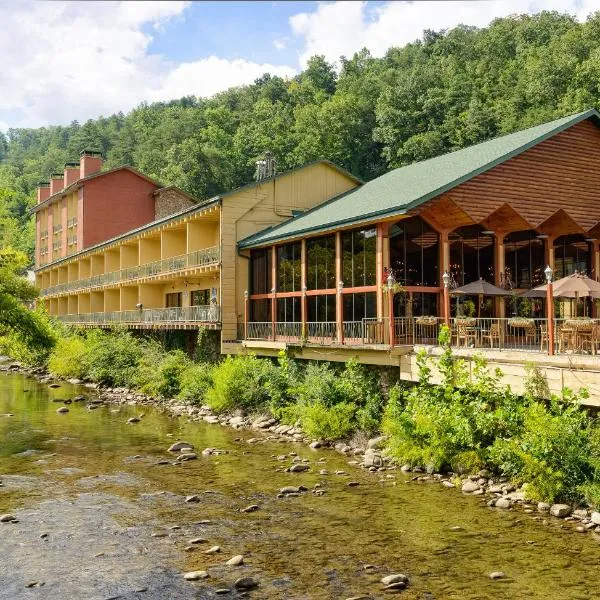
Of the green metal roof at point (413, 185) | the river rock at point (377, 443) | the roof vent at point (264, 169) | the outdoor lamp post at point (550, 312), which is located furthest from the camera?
the roof vent at point (264, 169)

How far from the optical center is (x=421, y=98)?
69.5 m

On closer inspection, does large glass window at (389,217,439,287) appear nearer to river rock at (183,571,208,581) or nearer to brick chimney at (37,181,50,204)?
river rock at (183,571,208,581)

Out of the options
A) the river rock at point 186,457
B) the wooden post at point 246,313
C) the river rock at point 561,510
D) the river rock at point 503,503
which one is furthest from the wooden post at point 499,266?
the river rock at point 186,457

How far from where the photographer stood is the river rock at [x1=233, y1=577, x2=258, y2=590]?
9.53 m

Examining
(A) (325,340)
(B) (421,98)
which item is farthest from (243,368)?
(B) (421,98)

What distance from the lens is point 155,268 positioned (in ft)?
121

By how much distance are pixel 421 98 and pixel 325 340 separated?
176ft

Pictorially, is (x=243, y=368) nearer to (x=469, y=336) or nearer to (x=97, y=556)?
(x=469, y=336)

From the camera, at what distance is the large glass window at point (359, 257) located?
2175 centimetres

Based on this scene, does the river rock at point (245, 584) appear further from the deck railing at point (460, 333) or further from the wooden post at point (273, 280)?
the wooden post at point (273, 280)

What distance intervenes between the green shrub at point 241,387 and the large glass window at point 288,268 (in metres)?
3.74

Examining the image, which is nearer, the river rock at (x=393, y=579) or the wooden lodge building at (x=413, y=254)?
the river rock at (x=393, y=579)

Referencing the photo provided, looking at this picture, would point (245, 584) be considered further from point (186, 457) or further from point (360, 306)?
point (360, 306)

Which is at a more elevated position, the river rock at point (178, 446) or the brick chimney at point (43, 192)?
the brick chimney at point (43, 192)
